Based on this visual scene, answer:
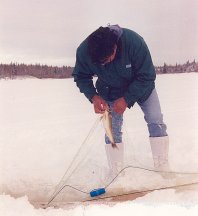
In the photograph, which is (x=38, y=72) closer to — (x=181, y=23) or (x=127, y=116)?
(x=127, y=116)

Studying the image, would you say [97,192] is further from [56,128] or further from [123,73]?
[123,73]

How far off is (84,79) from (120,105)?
275mm

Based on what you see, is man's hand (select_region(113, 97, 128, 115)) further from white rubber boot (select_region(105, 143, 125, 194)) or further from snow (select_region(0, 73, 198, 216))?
white rubber boot (select_region(105, 143, 125, 194))

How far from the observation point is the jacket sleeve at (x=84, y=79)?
2953mm

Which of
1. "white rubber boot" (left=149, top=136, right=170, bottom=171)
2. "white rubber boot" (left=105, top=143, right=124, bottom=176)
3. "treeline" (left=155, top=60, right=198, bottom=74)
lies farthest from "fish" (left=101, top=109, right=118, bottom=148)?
"treeline" (left=155, top=60, right=198, bottom=74)

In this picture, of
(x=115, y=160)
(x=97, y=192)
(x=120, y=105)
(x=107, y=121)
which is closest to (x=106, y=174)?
(x=115, y=160)

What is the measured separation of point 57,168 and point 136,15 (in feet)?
3.53

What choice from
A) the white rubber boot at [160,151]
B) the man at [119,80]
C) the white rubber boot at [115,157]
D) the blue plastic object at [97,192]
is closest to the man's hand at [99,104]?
the man at [119,80]

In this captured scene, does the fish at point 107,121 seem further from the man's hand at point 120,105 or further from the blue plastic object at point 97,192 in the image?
the blue plastic object at point 97,192

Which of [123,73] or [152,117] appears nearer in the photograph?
[123,73]

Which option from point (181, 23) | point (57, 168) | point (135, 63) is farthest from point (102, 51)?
point (57, 168)

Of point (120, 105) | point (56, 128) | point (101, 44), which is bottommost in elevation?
point (56, 128)

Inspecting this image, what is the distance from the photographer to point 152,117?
9.96ft

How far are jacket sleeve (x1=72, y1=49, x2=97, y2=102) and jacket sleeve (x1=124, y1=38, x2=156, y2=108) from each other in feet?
0.73
